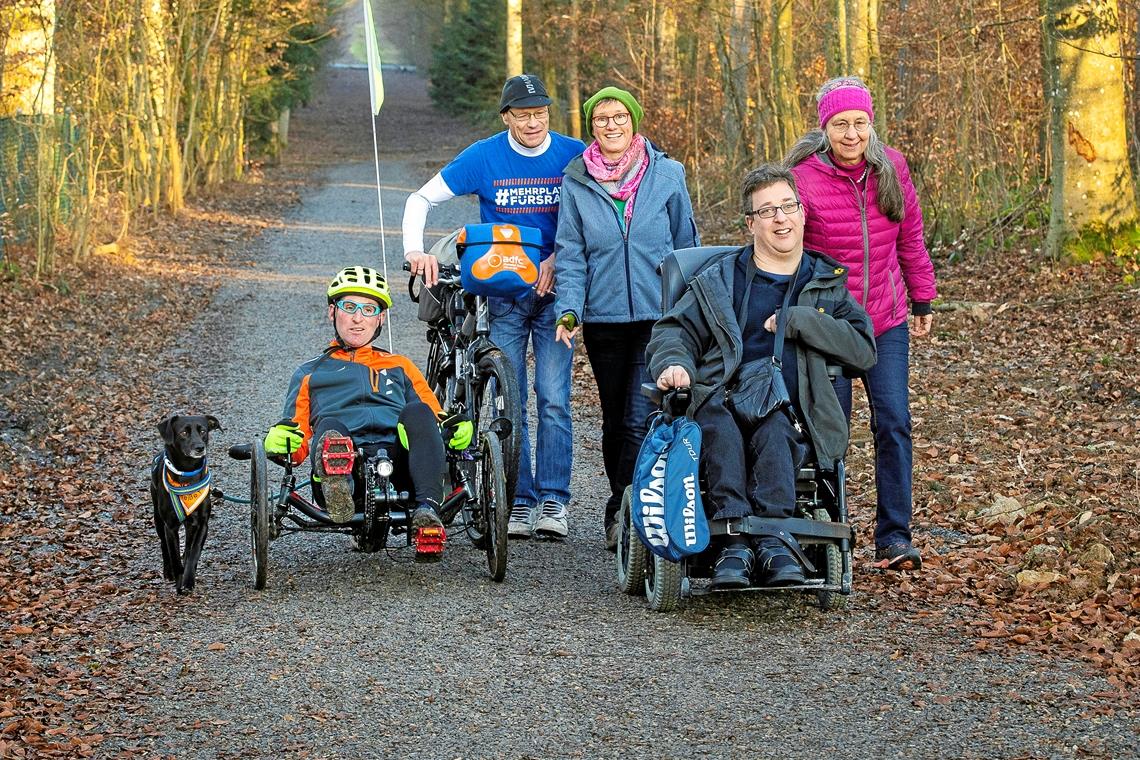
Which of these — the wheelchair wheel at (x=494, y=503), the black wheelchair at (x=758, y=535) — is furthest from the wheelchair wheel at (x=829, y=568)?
the wheelchair wheel at (x=494, y=503)

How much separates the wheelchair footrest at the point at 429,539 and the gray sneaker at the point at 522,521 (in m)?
1.11

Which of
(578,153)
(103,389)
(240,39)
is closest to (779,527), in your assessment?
Result: (578,153)

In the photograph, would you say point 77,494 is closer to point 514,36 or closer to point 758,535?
point 758,535

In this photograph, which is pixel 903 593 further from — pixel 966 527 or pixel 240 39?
pixel 240 39

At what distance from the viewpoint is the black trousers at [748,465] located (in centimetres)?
530

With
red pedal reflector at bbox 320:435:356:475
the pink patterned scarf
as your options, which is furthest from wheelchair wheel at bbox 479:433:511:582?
the pink patterned scarf

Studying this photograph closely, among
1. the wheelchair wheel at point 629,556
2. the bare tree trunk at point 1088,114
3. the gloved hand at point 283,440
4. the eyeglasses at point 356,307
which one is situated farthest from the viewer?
the bare tree trunk at point 1088,114

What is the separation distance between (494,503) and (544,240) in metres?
1.44

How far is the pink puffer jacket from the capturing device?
585 cm

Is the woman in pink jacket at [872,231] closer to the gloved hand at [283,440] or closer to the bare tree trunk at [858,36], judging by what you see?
the gloved hand at [283,440]

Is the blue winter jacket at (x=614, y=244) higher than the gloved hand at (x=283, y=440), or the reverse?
the blue winter jacket at (x=614, y=244)

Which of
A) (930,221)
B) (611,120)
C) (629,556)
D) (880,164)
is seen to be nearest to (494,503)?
(629,556)

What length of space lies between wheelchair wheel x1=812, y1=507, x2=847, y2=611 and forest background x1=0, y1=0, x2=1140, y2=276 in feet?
24.9

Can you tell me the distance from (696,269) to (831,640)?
1.60m
